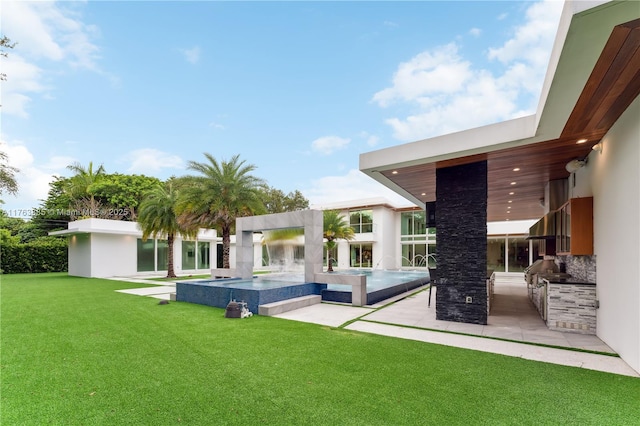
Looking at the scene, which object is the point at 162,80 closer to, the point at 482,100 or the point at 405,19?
the point at 405,19

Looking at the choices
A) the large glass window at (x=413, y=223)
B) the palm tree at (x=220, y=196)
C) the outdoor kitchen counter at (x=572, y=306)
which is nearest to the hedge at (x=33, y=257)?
the palm tree at (x=220, y=196)

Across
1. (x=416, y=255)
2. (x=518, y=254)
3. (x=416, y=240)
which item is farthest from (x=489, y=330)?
(x=416, y=240)

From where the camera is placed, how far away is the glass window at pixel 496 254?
22.2 meters

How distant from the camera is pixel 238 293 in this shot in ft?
29.6

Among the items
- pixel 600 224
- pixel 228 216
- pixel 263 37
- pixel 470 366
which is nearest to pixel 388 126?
pixel 263 37

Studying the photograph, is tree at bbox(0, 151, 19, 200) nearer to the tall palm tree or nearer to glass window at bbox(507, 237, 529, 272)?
the tall palm tree

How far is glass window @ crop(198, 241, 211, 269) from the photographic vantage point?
2722 centimetres

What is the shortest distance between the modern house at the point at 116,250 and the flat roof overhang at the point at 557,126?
19.9 m

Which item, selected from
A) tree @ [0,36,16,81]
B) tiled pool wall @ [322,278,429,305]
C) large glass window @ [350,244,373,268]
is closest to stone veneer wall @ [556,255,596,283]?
tiled pool wall @ [322,278,429,305]

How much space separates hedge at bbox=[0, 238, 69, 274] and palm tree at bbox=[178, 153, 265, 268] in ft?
60.5

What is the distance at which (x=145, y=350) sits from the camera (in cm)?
524

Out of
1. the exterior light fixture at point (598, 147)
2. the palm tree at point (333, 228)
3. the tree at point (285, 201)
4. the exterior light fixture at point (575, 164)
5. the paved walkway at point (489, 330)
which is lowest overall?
the paved walkway at point (489, 330)

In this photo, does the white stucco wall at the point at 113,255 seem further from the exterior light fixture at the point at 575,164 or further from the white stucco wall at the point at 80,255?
the exterior light fixture at the point at 575,164

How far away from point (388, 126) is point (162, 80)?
52.2ft
